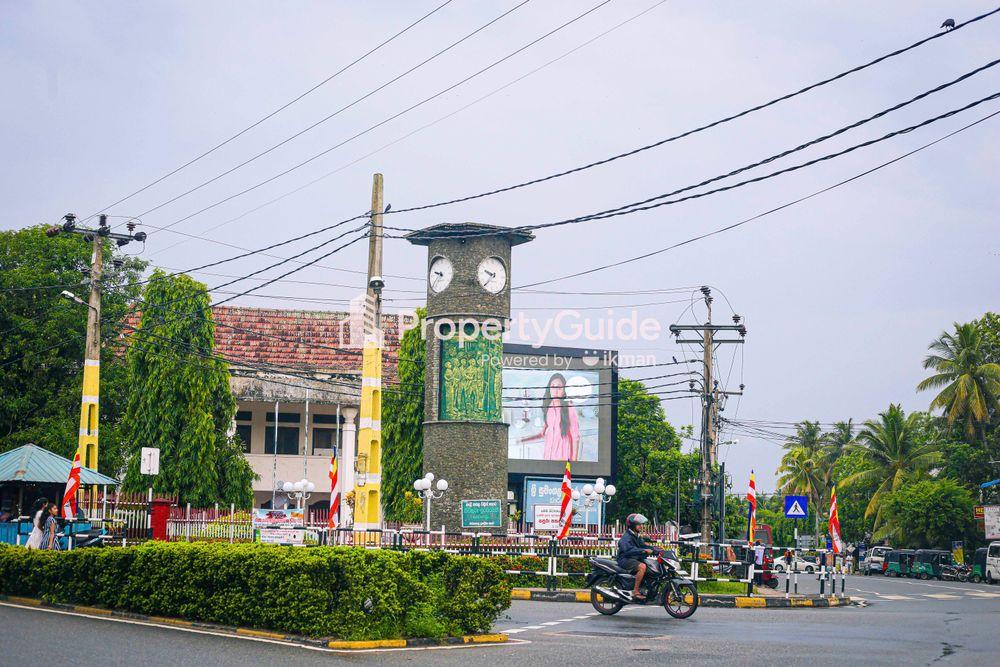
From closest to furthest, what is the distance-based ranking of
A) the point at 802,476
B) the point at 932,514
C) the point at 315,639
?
1. the point at 315,639
2. the point at 932,514
3. the point at 802,476

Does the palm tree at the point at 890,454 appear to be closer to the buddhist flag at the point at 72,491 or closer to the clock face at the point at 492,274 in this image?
the clock face at the point at 492,274

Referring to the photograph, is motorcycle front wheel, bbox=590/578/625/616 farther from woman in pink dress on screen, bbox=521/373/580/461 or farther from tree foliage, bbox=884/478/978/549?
tree foliage, bbox=884/478/978/549

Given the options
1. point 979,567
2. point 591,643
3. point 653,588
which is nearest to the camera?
point 591,643

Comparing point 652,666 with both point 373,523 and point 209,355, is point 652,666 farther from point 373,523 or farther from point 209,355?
point 209,355

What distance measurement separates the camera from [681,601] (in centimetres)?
1916

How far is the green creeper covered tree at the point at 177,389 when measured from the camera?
43688 millimetres

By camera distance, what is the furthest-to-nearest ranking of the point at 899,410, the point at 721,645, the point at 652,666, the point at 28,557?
the point at 899,410
the point at 28,557
the point at 721,645
the point at 652,666

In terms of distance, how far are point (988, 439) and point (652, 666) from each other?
56.0 m

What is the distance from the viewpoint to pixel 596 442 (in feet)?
200

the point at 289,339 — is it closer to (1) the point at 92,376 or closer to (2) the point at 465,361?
(2) the point at 465,361

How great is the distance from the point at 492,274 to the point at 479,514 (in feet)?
22.6

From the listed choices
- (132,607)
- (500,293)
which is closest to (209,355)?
(500,293)

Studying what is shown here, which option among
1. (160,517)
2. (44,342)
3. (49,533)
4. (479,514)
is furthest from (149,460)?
(44,342)

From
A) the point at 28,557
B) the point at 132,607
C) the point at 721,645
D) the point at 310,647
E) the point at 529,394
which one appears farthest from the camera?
the point at 529,394
